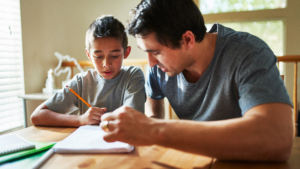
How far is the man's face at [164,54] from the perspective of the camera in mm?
841

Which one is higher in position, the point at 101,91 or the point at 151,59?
the point at 151,59

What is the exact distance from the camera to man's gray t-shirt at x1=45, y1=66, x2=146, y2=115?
120 cm

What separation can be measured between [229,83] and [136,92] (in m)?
0.50

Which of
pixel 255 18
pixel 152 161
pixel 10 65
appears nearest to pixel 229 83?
pixel 152 161

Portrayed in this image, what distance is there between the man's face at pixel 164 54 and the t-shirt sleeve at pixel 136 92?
29 cm

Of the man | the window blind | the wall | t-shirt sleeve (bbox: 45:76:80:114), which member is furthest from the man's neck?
the window blind

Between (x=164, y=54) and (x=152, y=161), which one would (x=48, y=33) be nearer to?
(x=164, y=54)

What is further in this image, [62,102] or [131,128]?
[62,102]

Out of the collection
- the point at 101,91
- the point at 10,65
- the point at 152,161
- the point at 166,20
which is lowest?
the point at 152,161

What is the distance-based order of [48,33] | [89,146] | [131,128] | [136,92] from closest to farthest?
1. [131,128]
2. [89,146]
3. [136,92]
4. [48,33]

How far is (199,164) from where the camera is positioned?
0.60 meters

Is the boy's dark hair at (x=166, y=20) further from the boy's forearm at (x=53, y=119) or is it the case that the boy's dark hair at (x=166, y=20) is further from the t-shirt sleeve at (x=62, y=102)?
the t-shirt sleeve at (x=62, y=102)

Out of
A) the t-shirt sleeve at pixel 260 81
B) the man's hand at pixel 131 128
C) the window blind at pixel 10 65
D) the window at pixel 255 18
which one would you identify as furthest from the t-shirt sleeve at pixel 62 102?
the window at pixel 255 18

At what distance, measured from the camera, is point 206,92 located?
0.93 meters
